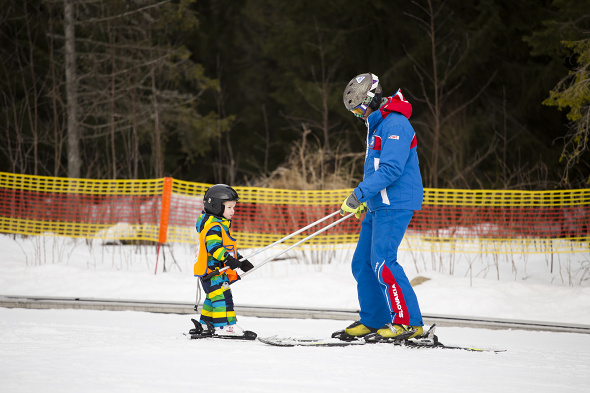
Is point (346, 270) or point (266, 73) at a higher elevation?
point (266, 73)

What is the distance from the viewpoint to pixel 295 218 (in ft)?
41.1

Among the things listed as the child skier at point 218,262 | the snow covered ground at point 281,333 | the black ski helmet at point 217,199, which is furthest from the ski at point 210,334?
the black ski helmet at point 217,199

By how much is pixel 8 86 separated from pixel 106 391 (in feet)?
51.0

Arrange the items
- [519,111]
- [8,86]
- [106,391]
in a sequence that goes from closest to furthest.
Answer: [106,391], [8,86], [519,111]

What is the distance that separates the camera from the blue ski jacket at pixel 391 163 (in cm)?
544

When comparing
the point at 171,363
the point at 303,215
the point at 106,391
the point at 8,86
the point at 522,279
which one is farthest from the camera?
the point at 8,86

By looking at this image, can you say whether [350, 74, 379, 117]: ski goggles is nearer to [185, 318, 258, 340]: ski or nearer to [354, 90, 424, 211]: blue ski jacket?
[354, 90, 424, 211]: blue ski jacket

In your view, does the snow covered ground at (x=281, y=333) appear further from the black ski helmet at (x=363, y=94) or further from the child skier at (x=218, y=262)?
the black ski helmet at (x=363, y=94)

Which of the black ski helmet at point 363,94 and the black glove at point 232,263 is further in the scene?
the black ski helmet at point 363,94

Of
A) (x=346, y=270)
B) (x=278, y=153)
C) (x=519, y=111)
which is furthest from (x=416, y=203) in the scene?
(x=278, y=153)

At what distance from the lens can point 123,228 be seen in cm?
1295

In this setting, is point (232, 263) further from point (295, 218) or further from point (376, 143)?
point (295, 218)

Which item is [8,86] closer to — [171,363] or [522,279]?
[522,279]

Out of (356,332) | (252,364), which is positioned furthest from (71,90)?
(252,364)
